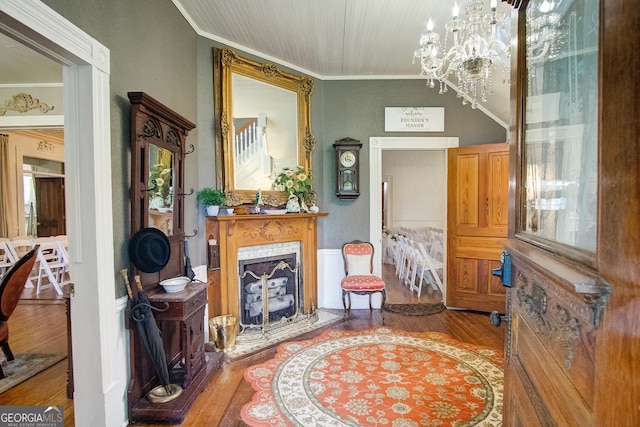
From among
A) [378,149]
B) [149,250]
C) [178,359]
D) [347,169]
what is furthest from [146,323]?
[378,149]

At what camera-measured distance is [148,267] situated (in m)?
2.00

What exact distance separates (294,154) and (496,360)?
2998mm

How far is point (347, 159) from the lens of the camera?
4.04m

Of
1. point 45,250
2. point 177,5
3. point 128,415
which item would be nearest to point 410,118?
point 177,5

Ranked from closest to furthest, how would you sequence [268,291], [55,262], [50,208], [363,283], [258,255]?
[258,255] → [268,291] → [363,283] → [55,262] → [50,208]

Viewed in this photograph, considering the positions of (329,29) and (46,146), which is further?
(46,146)

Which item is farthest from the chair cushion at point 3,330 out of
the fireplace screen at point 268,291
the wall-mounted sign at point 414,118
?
the wall-mounted sign at point 414,118

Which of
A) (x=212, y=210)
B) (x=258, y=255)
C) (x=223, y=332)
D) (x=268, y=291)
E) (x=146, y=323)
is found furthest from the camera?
(x=268, y=291)

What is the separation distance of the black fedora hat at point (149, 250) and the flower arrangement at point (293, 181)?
171 cm

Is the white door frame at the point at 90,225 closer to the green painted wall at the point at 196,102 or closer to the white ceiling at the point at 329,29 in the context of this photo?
the green painted wall at the point at 196,102

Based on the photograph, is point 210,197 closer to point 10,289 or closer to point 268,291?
point 268,291

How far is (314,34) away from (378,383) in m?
3.29

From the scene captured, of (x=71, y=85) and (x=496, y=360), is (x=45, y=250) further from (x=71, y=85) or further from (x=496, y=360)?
(x=496, y=360)

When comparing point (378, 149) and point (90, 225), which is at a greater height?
point (378, 149)
